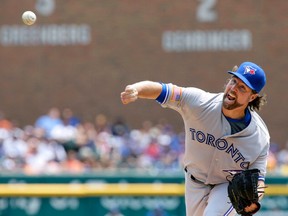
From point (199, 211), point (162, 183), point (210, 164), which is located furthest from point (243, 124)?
point (162, 183)

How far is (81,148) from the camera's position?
1562 centimetres

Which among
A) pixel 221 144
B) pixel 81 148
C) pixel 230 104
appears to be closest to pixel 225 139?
pixel 221 144

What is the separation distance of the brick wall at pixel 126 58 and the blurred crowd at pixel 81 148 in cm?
370

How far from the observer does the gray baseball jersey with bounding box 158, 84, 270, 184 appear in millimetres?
6133

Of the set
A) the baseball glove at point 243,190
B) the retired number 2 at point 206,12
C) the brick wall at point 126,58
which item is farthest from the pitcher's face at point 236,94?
the retired number 2 at point 206,12

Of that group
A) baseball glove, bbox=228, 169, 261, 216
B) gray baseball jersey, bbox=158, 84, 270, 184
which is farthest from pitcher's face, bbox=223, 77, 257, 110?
baseball glove, bbox=228, 169, 261, 216

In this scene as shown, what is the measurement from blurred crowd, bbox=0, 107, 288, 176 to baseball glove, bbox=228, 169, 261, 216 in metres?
7.46

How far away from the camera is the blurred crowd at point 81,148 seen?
14391 mm

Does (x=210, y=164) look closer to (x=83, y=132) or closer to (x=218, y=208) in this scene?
(x=218, y=208)

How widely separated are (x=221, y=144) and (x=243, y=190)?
1.39ft

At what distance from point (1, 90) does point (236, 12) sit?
22.3ft

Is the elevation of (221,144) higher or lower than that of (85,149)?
higher

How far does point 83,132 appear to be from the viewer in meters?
16.6

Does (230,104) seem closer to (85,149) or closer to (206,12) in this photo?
(85,149)
